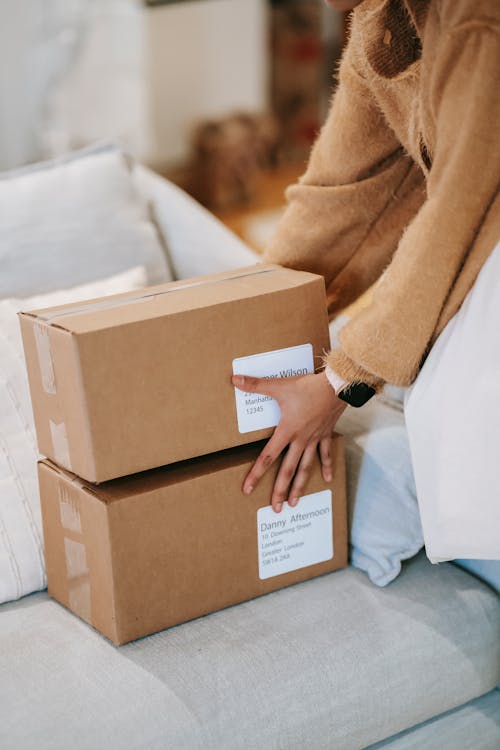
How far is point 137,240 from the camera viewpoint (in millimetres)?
1503

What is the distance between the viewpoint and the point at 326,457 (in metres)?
1.13

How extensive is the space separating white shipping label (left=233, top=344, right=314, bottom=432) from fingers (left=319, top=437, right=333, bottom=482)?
0.26 feet

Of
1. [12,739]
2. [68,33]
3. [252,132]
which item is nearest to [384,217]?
[12,739]

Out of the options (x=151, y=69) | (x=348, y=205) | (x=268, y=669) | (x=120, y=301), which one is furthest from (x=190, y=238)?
(x=151, y=69)

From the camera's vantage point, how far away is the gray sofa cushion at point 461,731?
44.4 inches

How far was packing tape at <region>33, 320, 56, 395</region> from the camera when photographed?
0.99 metres

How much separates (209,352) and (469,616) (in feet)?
1.55

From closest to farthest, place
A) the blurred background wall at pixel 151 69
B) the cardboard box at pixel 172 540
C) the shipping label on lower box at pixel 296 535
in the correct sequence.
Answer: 1. the cardboard box at pixel 172 540
2. the shipping label on lower box at pixel 296 535
3. the blurred background wall at pixel 151 69

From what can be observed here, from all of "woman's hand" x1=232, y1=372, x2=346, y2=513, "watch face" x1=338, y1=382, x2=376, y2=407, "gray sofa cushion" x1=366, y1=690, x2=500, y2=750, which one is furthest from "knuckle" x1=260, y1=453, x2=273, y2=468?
"gray sofa cushion" x1=366, y1=690, x2=500, y2=750

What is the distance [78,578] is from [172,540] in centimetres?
13

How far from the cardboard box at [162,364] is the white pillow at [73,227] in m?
0.38

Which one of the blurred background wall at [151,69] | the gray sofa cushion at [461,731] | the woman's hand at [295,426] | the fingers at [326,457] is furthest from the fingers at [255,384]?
the blurred background wall at [151,69]

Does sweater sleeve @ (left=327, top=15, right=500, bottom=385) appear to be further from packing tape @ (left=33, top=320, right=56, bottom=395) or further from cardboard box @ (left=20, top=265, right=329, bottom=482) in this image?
packing tape @ (left=33, top=320, right=56, bottom=395)

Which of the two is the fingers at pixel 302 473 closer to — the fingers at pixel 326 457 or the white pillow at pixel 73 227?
the fingers at pixel 326 457
